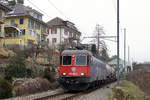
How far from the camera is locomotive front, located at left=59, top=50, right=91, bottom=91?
1729cm

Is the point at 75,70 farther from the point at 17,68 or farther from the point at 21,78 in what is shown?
the point at 17,68

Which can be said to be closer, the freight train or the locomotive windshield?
the freight train

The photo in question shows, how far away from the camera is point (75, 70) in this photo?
17547 millimetres

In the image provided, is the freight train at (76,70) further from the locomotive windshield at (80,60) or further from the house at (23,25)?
the house at (23,25)

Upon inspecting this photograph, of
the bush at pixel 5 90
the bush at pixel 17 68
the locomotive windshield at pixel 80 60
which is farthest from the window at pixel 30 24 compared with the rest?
the bush at pixel 5 90

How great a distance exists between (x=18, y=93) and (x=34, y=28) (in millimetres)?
33759

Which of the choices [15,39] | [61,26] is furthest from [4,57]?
[61,26]

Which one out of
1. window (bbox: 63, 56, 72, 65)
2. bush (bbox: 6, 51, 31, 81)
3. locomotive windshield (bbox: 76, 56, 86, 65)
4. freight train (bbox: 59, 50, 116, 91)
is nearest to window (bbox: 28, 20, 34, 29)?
bush (bbox: 6, 51, 31, 81)

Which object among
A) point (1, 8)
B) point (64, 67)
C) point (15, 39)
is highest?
point (1, 8)

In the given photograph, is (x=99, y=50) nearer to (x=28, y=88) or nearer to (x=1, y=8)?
(x=1, y=8)

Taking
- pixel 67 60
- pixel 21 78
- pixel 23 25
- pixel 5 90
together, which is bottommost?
pixel 5 90

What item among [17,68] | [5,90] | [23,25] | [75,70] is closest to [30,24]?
[23,25]

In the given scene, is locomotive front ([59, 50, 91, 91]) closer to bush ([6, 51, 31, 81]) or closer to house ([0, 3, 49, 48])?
bush ([6, 51, 31, 81])

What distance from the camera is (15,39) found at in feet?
132
